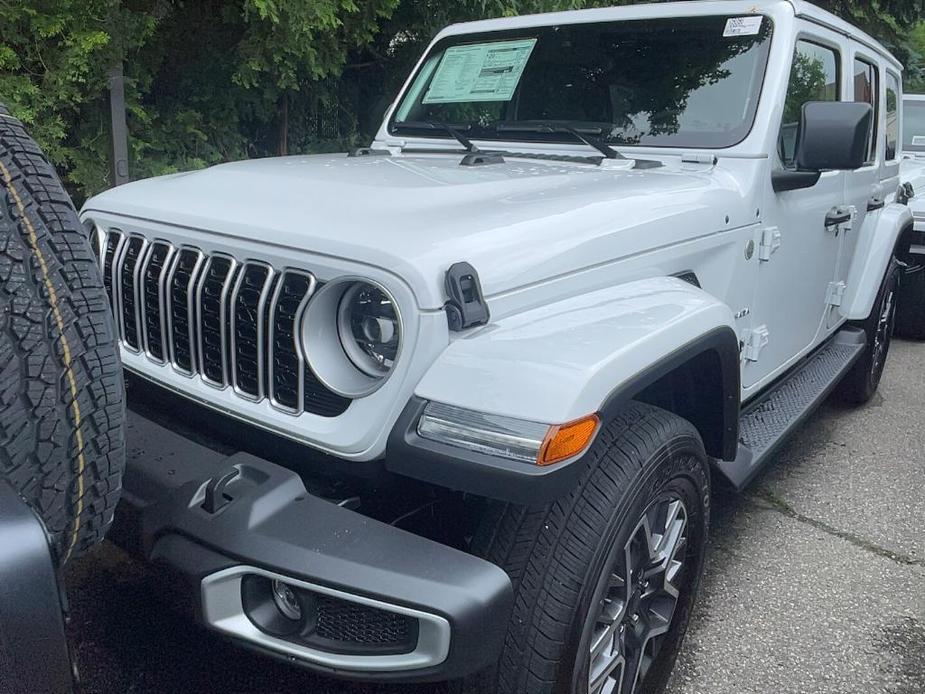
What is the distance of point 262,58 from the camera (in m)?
4.92

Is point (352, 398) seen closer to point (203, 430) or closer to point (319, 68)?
point (203, 430)

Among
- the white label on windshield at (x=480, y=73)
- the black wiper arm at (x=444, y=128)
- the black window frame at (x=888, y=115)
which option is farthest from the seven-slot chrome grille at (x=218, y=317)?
the black window frame at (x=888, y=115)

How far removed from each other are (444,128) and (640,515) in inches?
78.9

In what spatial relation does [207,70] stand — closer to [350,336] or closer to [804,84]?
[804,84]

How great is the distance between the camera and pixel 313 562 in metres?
1.61

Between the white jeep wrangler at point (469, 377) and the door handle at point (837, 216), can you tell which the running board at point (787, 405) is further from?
the door handle at point (837, 216)

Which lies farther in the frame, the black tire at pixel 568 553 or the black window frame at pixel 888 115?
the black window frame at pixel 888 115

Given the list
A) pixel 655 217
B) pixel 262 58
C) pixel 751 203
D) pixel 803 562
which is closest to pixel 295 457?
pixel 655 217

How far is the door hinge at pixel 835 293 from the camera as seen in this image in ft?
12.8

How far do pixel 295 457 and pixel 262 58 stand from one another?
3.59 meters

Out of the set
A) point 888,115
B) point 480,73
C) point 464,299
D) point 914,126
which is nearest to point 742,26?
point 480,73

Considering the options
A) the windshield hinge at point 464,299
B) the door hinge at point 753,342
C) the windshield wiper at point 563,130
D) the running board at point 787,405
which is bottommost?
the running board at point 787,405

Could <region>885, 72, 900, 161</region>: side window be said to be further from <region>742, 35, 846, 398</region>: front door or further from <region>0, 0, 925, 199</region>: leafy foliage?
<region>0, 0, 925, 199</region>: leafy foliage

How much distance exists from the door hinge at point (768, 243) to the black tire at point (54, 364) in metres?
2.14
